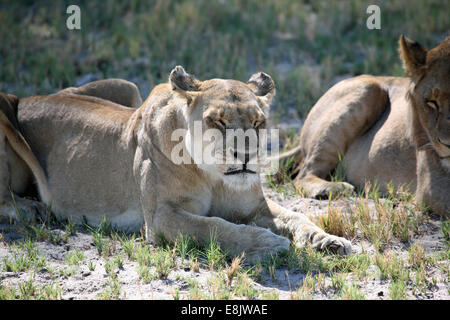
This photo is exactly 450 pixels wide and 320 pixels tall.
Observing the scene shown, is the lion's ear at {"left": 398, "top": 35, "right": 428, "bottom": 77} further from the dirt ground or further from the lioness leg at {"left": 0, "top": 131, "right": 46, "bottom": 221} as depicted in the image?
the lioness leg at {"left": 0, "top": 131, "right": 46, "bottom": 221}

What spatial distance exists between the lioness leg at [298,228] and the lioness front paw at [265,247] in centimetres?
19

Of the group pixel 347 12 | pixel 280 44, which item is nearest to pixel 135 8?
pixel 280 44

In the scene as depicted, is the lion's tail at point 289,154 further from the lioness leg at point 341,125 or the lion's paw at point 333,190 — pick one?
the lion's paw at point 333,190

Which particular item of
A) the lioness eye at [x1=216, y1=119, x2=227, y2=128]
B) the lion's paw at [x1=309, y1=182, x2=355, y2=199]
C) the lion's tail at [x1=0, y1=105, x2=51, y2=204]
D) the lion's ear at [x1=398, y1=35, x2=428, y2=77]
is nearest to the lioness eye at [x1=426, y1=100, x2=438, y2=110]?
the lion's ear at [x1=398, y1=35, x2=428, y2=77]

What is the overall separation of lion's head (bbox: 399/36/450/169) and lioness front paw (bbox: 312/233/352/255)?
1149mm

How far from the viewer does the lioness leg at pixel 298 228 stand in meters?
4.13

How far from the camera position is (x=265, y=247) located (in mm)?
4051

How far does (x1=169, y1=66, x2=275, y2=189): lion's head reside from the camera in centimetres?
390

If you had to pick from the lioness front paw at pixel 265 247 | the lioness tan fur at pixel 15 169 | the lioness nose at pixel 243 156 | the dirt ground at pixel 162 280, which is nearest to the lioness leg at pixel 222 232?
the lioness front paw at pixel 265 247

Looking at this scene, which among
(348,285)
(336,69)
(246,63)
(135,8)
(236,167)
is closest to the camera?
(348,285)
